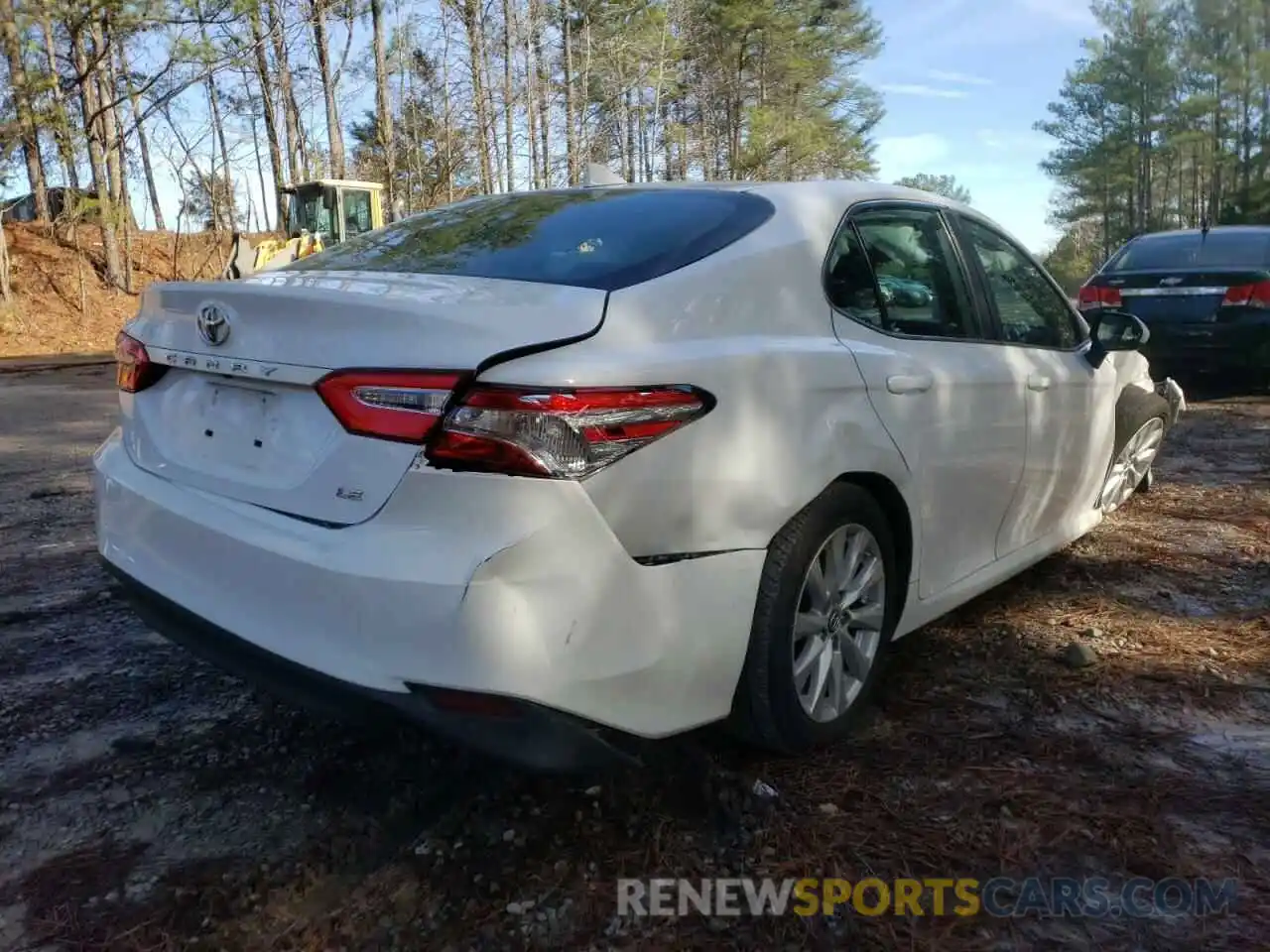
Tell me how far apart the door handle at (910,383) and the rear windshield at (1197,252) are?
712 cm

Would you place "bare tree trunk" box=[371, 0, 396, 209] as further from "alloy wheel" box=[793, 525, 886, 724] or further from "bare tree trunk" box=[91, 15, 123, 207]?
"alloy wheel" box=[793, 525, 886, 724]

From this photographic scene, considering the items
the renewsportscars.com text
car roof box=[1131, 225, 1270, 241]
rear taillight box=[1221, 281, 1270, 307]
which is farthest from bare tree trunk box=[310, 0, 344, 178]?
the renewsportscars.com text

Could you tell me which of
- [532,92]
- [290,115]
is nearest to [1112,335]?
[290,115]

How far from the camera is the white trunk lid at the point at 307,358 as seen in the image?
80.7 inches

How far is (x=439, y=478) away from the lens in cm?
197

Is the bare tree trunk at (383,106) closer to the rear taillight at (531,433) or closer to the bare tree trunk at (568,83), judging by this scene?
the bare tree trunk at (568,83)

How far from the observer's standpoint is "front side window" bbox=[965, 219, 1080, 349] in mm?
3506

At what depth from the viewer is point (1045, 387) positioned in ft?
11.6

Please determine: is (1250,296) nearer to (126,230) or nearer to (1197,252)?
(1197,252)

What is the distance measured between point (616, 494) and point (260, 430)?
86cm

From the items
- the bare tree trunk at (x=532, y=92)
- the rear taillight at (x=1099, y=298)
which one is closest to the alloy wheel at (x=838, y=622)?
the rear taillight at (x=1099, y=298)

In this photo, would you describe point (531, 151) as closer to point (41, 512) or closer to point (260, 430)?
point (41, 512)

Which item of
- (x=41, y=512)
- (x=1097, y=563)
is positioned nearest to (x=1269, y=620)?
(x=1097, y=563)

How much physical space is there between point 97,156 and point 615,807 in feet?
83.3
